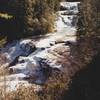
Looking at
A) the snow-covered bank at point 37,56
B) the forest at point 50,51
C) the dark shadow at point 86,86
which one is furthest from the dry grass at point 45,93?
the snow-covered bank at point 37,56

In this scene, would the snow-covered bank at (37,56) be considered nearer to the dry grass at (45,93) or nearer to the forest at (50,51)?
the forest at (50,51)

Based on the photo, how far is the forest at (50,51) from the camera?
520 inches

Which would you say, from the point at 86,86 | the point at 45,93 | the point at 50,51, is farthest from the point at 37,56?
the point at 86,86

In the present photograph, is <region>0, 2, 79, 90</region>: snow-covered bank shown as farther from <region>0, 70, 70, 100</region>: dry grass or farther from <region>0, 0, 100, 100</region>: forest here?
<region>0, 70, 70, 100</region>: dry grass

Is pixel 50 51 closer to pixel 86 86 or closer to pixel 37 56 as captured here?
pixel 37 56

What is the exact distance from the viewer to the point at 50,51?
22656 millimetres

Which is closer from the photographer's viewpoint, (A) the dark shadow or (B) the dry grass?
(B) the dry grass

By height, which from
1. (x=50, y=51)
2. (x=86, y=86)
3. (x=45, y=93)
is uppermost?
(x=86, y=86)

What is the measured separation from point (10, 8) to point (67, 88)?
15.1 metres

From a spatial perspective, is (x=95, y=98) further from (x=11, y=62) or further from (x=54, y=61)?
(x=11, y=62)

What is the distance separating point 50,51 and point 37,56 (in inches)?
28.1

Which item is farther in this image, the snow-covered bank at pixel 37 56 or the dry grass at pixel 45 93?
the snow-covered bank at pixel 37 56

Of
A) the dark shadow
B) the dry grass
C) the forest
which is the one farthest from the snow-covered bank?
the dry grass

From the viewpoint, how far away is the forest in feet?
43.3
